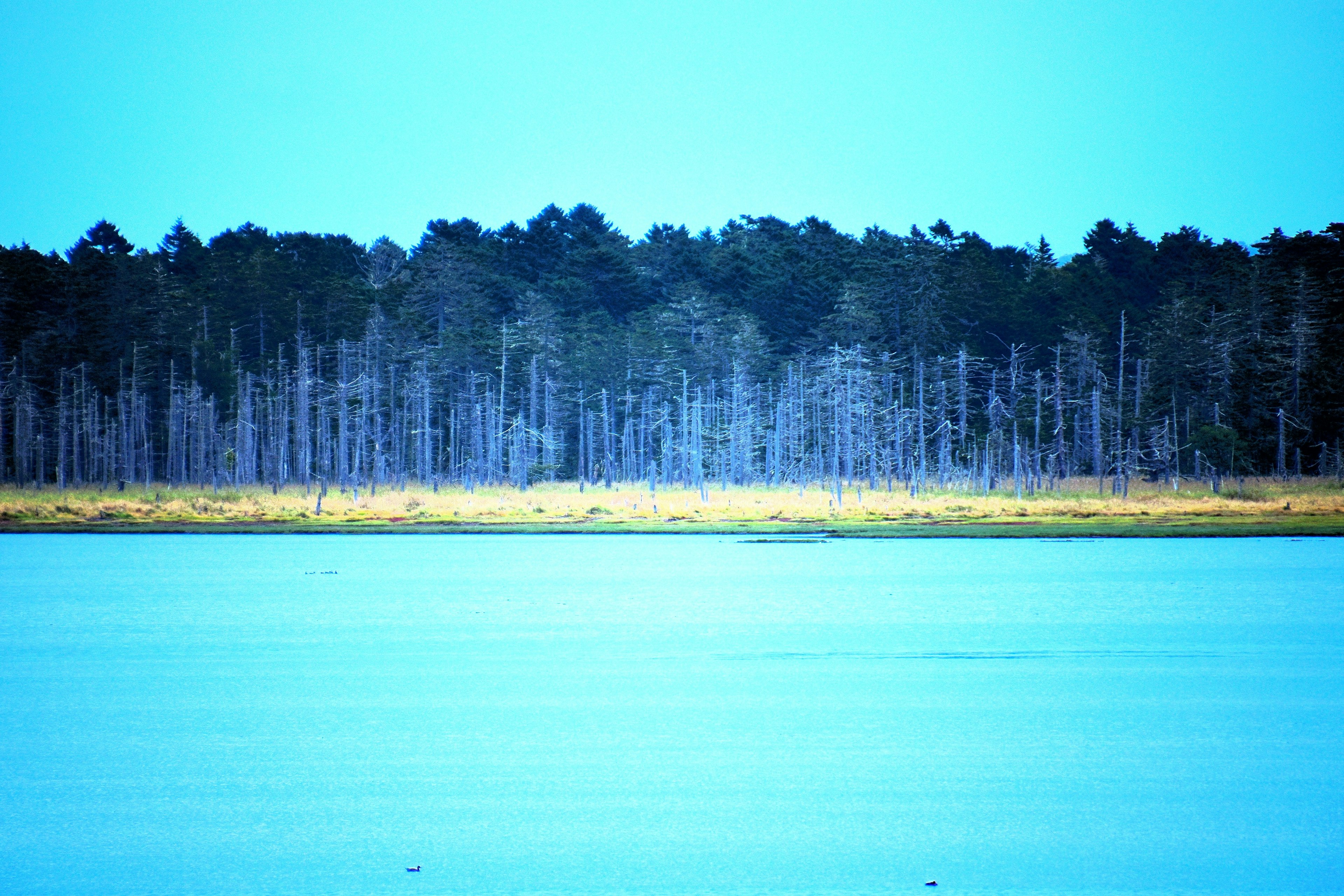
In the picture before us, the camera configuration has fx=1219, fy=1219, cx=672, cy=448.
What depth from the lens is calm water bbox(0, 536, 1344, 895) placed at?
7391mm

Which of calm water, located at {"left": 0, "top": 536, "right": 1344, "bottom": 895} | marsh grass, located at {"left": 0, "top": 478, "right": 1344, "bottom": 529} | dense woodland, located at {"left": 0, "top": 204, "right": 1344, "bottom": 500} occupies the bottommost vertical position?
calm water, located at {"left": 0, "top": 536, "right": 1344, "bottom": 895}

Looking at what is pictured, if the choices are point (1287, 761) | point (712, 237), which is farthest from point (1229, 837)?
point (712, 237)

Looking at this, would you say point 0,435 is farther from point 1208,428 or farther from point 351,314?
point 1208,428

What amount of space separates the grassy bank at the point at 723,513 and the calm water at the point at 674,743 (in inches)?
776

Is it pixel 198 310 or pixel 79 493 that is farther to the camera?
pixel 198 310

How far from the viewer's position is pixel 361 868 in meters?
7.29

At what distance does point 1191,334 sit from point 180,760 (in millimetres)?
62423

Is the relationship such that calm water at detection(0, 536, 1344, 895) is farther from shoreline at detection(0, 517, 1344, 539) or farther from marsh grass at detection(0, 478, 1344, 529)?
marsh grass at detection(0, 478, 1344, 529)

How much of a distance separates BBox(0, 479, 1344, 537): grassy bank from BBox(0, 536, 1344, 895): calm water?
19719mm

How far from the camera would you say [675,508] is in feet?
164

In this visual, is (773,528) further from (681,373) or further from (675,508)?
(681,373)

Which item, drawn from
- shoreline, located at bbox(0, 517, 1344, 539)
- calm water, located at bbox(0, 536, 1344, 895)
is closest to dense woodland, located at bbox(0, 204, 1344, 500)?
shoreline, located at bbox(0, 517, 1344, 539)

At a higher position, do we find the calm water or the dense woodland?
the dense woodland

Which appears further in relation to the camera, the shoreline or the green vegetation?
the green vegetation
